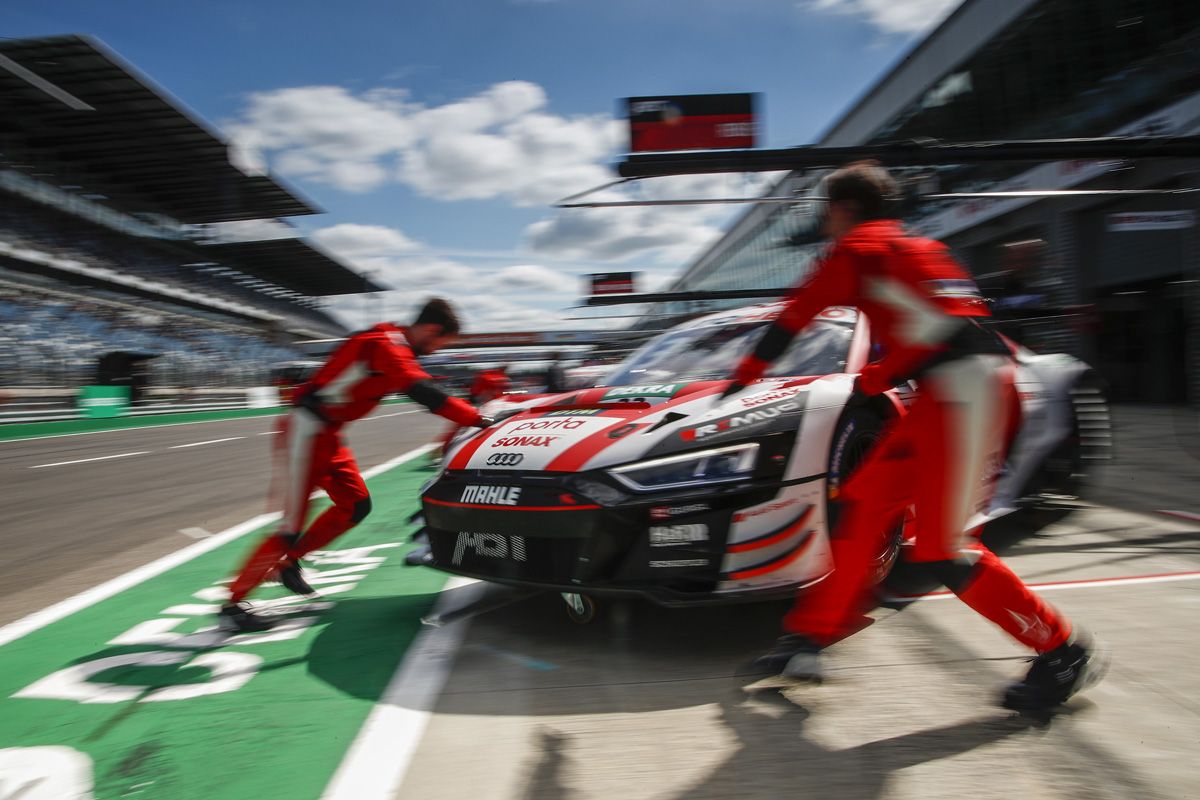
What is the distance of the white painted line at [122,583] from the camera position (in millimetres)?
4039

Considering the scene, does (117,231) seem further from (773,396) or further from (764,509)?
(764,509)

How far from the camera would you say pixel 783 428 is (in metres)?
3.15

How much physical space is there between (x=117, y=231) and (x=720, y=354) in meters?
40.2

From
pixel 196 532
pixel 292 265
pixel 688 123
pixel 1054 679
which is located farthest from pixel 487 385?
pixel 292 265

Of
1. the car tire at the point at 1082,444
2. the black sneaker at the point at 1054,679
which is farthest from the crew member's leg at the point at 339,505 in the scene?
the car tire at the point at 1082,444

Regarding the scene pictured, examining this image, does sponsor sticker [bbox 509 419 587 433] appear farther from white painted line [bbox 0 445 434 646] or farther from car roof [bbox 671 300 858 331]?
white painted line [bbox 0 445 434 646]

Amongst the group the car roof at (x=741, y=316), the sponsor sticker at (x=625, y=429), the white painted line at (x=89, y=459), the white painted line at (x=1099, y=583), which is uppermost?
the car roof at (x=741, y=316)

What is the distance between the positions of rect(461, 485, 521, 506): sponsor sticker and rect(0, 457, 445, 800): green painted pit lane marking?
0.68 meters

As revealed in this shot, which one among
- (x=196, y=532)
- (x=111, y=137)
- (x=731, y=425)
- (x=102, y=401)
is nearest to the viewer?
(x=731, y=425)

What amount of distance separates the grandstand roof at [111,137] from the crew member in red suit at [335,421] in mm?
26601

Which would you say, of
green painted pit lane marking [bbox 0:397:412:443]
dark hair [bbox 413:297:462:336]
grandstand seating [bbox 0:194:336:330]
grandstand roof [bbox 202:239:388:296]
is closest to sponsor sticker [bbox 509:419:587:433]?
dark hair [bbox 413:297:462:336]

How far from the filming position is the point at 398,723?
2713mm

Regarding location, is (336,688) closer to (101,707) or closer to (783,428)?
(101,707)

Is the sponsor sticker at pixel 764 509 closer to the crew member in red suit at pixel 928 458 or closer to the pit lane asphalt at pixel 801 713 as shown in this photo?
A: the crew member in red suit at pixel 928 458
